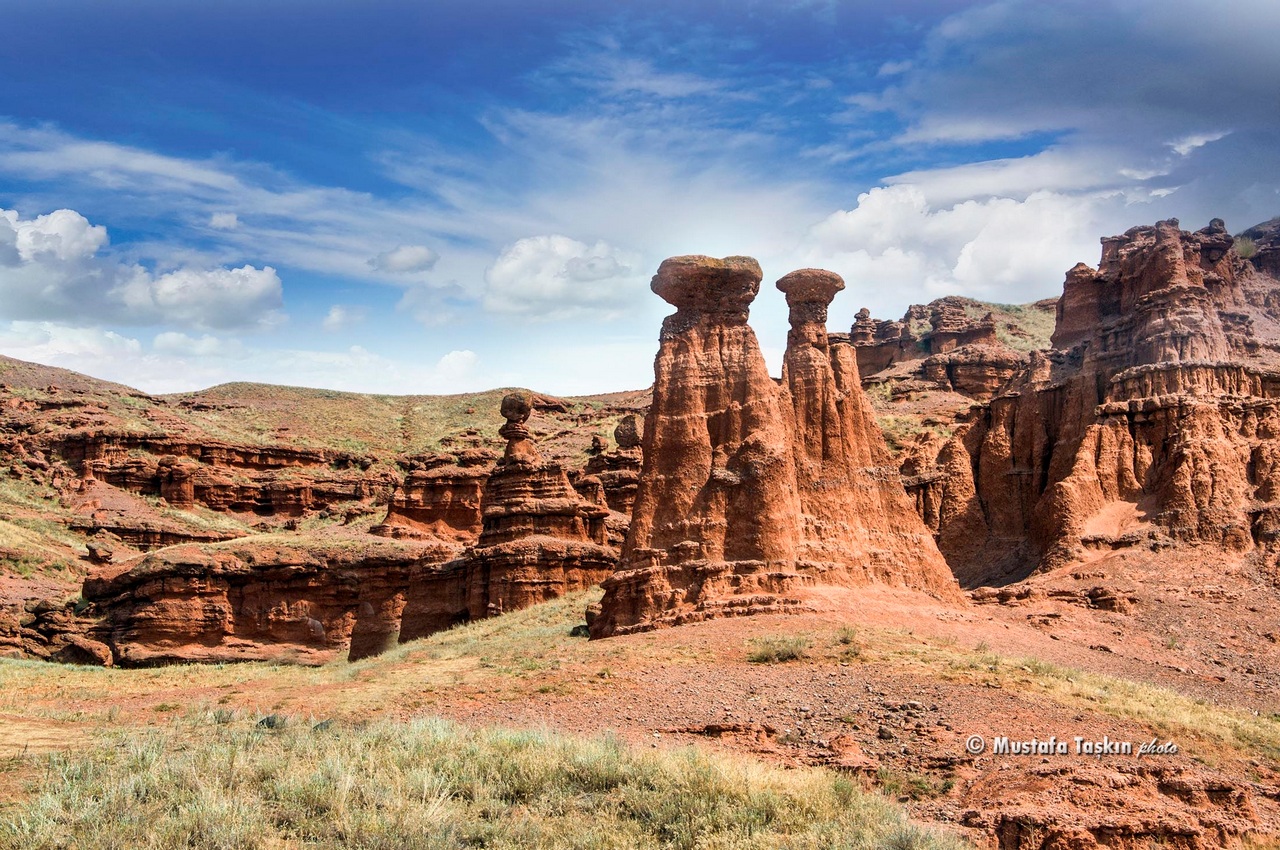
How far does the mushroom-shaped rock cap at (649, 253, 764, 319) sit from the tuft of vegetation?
34.5 feet

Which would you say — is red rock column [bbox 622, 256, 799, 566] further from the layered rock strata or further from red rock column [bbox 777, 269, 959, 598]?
the layered rock strata

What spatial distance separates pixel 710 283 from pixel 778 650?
11.3m

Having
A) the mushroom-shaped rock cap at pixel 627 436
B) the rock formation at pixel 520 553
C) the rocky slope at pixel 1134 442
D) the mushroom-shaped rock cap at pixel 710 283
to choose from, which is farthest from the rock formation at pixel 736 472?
the mushroom-shaped rock cap at pixel 627 436

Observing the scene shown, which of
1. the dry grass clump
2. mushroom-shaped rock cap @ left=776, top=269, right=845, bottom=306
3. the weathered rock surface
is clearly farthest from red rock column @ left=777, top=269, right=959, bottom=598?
the weathered rock surface

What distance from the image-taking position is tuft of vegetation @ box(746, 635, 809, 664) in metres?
20.2

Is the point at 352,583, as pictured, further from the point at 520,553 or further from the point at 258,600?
the point at 520,553

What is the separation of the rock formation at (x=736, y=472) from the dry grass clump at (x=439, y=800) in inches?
423

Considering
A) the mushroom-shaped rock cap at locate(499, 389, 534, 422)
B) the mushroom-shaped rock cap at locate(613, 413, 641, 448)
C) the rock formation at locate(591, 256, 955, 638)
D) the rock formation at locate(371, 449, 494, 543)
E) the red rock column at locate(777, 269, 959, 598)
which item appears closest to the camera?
the rock formation at locate(591, 256, 955, 638)

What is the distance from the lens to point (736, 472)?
86.0ft

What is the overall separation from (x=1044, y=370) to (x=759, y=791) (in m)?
41.2

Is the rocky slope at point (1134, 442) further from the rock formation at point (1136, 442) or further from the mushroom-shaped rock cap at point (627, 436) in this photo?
the mushroom-shaped rock cap at point (627, 436)

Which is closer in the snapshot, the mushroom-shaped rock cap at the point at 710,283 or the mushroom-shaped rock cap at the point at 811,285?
the mushroom-shaped rock cap at the point at 710,283

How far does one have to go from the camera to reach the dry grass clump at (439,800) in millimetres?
10930

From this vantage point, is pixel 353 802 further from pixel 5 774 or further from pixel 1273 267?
pixel 1273 267
